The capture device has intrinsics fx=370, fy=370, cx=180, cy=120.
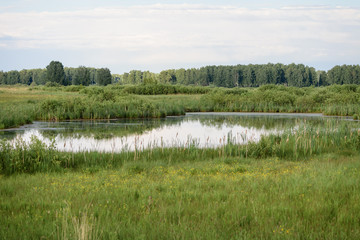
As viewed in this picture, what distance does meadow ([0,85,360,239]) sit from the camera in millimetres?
5387

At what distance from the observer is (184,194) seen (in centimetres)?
744

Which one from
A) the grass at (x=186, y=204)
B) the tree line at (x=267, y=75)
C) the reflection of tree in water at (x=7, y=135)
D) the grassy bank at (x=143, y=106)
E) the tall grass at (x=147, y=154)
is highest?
the tree line at (x=267, y=75)

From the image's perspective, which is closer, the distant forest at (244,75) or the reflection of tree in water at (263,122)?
the reflection of tree in water at (263,122)

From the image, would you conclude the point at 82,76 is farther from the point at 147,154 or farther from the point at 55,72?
the point at 147,154

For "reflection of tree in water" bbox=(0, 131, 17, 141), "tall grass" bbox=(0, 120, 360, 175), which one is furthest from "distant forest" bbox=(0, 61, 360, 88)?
"tall grass" bbox=(0, 120, 360, 175)

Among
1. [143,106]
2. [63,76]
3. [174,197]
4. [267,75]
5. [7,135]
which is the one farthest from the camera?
[267,75]

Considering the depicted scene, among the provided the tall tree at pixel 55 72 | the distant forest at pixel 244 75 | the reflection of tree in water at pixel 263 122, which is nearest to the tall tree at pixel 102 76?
the distant forest at pixel 244 75

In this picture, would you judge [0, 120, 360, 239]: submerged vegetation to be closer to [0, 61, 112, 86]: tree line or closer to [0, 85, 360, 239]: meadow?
[0, 85, 360, 239]: meadow

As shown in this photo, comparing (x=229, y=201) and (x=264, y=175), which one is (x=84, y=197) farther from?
(x=264, y=175)

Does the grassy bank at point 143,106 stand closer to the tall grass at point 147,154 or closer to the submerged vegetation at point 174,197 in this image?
the tall grass at point 147,154

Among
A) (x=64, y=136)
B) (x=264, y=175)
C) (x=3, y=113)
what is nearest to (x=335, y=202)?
(x=264, y=175)

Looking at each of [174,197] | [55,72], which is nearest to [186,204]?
[174,197]

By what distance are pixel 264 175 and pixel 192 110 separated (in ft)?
108

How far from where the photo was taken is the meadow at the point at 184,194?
539cm
